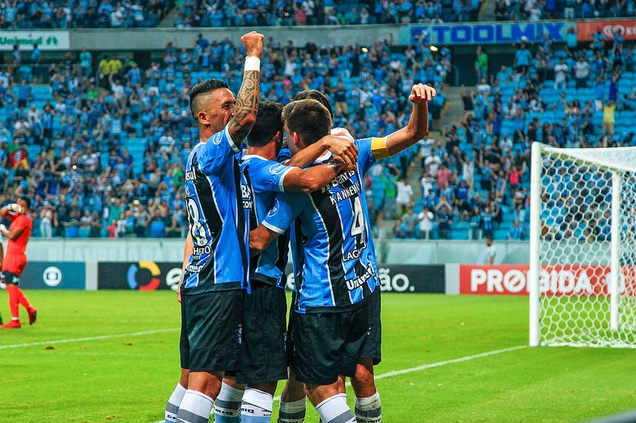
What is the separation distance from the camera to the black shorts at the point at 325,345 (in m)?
5.22

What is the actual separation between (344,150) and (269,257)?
2.51 ft

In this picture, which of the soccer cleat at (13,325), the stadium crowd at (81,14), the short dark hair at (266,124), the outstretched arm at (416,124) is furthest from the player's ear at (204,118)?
the stadium crowd at (81,14)

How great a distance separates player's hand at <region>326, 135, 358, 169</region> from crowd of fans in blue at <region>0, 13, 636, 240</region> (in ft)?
73.5

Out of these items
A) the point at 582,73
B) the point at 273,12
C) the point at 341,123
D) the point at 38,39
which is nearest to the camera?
the point at 582,73

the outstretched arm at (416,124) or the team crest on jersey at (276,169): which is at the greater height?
the outstretched arm at (416,124)

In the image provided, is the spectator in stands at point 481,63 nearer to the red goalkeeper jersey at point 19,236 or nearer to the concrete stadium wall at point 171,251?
the concrete stadium wall at point 171,251

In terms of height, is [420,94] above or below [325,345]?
above

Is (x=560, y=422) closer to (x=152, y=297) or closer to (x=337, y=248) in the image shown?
(x=337, y=248)

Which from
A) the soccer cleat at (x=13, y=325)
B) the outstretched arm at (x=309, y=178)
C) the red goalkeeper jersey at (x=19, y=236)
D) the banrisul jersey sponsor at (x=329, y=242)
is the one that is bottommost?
the soccer cleat at (x=13, y=325)

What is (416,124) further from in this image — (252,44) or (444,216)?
(444,216)

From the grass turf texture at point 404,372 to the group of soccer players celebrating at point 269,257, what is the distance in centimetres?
240

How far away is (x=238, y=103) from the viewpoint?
16.4ft

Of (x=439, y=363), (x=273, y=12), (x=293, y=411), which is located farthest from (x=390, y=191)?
(x=293, y=411)

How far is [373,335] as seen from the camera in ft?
18.2
